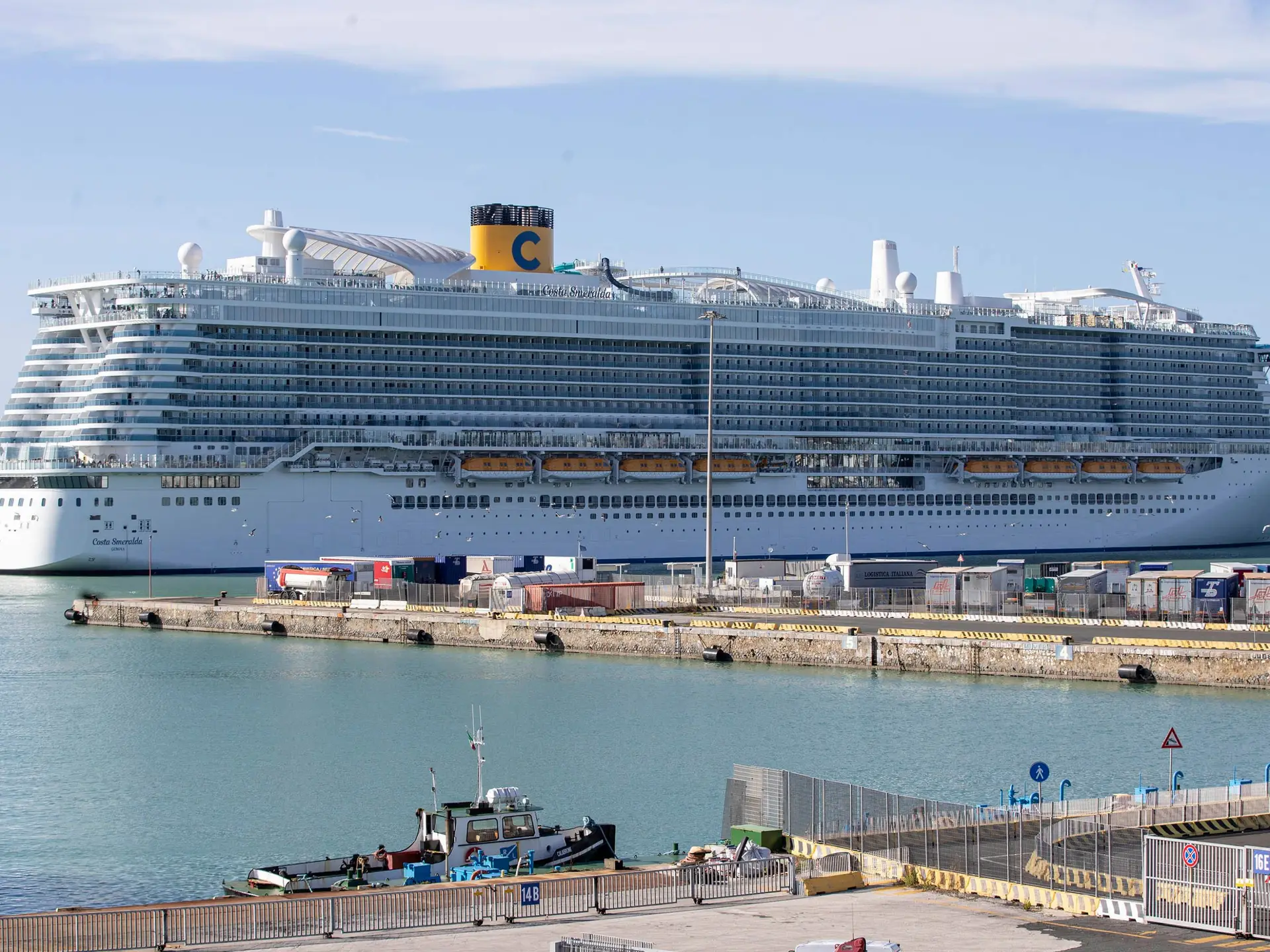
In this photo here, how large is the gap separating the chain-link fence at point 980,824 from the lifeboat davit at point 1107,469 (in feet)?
240

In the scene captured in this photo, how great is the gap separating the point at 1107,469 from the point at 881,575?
39974 millimetres

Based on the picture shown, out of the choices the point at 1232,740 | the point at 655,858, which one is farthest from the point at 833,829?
the point at 1232,740

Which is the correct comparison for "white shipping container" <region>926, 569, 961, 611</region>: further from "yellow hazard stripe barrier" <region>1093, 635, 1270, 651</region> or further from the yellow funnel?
the yellow funnel

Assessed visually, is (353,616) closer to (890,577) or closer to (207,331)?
(890,577)

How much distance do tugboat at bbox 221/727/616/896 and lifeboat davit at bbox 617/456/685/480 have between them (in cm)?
5681

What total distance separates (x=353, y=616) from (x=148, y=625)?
8.14 meters

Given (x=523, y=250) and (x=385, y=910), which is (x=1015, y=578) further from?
(x=523, y=250)

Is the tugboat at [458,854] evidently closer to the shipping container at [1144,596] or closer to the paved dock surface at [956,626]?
the paved dock surface at [956,626]

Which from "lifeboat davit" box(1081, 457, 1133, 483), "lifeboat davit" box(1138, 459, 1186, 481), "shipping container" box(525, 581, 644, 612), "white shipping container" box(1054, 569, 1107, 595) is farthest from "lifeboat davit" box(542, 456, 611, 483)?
"lifeboat davit" box(1138, 459, 1186, 481)

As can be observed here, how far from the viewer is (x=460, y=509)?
259ft

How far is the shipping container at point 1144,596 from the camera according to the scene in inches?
1948

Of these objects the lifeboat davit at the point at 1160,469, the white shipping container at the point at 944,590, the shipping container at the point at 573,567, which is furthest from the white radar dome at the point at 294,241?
the lifeboat davit at the point at 1160,469

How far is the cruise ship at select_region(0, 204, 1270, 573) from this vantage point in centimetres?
7450

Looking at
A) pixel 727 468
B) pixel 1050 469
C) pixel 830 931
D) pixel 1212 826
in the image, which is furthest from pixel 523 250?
pixel 830 931
